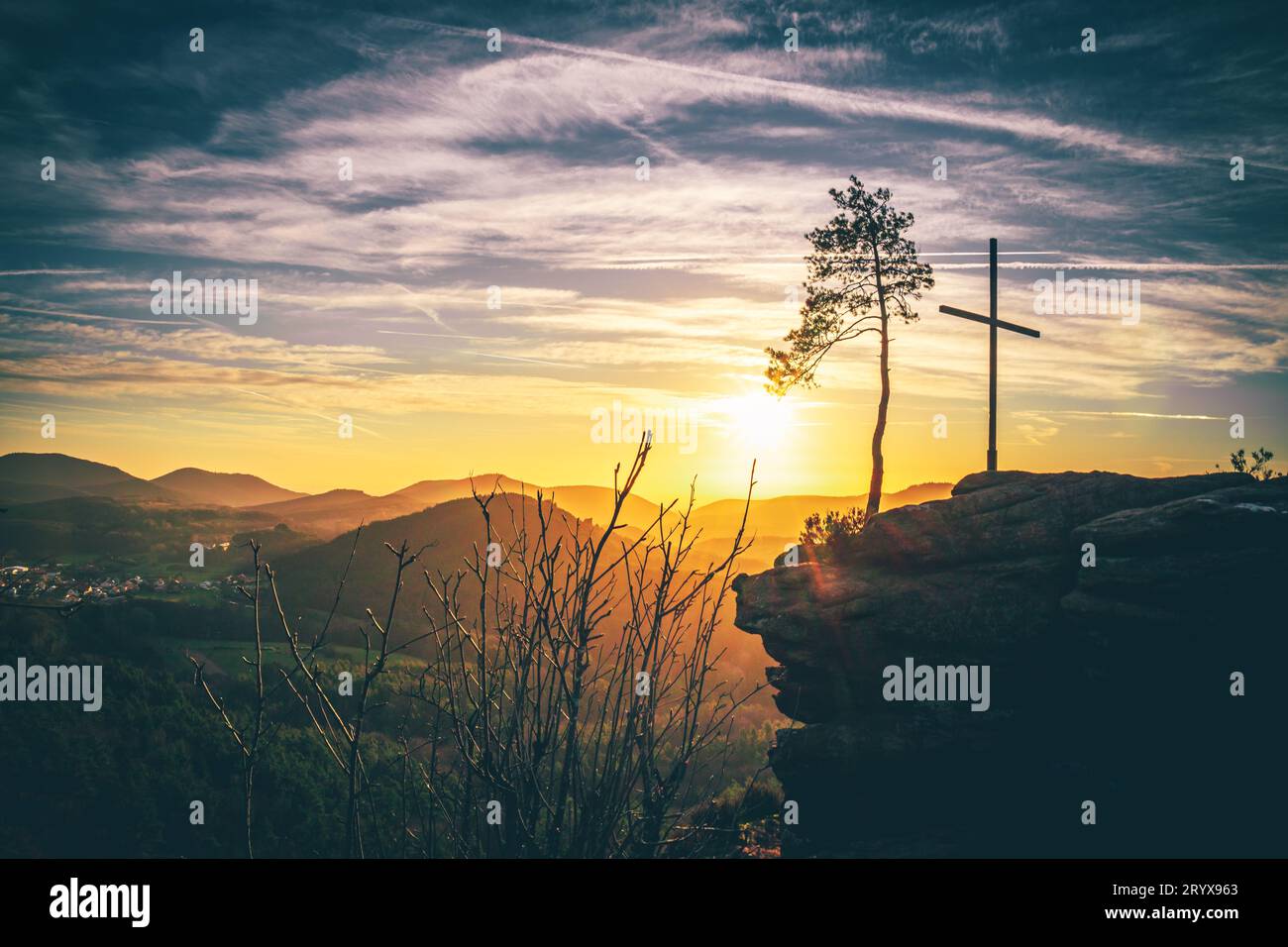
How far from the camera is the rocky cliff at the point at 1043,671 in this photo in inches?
549

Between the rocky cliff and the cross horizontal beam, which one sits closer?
the rocky cliff

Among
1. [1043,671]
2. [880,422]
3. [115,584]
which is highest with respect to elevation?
[880,422]

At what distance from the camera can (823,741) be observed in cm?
1611

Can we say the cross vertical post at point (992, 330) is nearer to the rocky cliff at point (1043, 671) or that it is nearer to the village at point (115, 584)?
the rocky cliff at point (1043, 671)

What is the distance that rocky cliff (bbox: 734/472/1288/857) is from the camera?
45.7 ft

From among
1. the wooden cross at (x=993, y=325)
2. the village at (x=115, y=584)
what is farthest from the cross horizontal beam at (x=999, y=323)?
the village at (x=115, y=584)

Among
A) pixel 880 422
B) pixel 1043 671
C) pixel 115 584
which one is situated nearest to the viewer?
pixel 1043 671

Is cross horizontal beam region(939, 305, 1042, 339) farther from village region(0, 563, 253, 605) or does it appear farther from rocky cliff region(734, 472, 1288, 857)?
village region(0, 563, 253, 605)

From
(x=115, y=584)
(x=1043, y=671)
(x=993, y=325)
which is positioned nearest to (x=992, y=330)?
(x=993, y=325)

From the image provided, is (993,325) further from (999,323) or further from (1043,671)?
(1043,671)

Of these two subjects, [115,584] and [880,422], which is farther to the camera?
[115,584]

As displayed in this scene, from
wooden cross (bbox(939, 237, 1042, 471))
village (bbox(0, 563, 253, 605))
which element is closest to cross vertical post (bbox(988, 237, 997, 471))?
wooden cross (bbox(939, 237, 1042, 471))

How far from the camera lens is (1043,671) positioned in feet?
50.6
